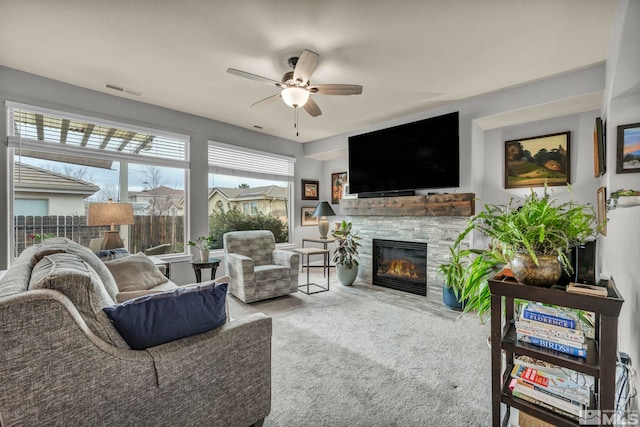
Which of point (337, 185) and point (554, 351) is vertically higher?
point (337, 185)

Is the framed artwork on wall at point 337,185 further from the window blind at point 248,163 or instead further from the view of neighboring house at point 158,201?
the view of neighboring house at point 158,201

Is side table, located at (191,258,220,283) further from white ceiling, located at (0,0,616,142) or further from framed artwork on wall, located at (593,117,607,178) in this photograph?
framed artwork on wall, located at (593,117,607,178)

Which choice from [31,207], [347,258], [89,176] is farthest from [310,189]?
[31,207]

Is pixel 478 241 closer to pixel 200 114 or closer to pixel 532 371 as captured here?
pixel 532 371

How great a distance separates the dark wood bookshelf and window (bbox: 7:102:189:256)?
13.3 ft

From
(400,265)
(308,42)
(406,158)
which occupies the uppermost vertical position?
(308,42)

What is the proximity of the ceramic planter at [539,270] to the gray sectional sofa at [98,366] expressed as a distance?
47.6 inches

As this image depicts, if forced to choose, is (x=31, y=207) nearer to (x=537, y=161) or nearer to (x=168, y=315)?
(x=168, y=315)

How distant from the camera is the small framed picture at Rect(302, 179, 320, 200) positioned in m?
5.87

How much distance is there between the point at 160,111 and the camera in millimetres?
3957

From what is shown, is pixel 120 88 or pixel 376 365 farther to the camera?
pixel 120 88

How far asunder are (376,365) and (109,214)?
298 centimetres

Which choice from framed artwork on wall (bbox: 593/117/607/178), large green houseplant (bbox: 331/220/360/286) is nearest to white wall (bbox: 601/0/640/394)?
framed artwork on wall (bbox: 593/117/607/178)

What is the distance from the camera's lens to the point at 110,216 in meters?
3.06
